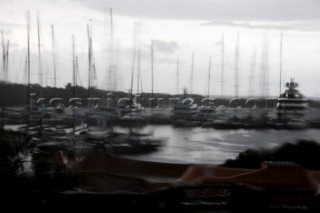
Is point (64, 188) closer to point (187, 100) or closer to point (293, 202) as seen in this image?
point (293, 202)

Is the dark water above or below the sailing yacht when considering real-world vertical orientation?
below

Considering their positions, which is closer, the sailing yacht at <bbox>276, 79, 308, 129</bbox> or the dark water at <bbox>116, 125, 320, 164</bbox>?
the dark water at <bbox>116, 125, 320, 164</bbox>

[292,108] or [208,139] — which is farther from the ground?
[292,108]

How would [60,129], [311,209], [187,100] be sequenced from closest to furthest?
[311,209]
[60,129]
[187,100]

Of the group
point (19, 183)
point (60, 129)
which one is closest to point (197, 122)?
point (60, 129)

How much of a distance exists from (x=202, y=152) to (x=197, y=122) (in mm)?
3974

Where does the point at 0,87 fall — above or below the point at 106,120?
above

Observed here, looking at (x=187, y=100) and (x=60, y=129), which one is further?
(x=187, y=100)

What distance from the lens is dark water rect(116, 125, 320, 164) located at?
26.5 meters

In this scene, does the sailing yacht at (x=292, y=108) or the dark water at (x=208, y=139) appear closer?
the dark water at (x=208, y=139)

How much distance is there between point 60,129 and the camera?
29.6 metres

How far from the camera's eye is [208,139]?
31.3 metres

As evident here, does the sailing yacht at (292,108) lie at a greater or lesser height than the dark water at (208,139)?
greater

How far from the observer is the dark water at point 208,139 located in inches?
1043
